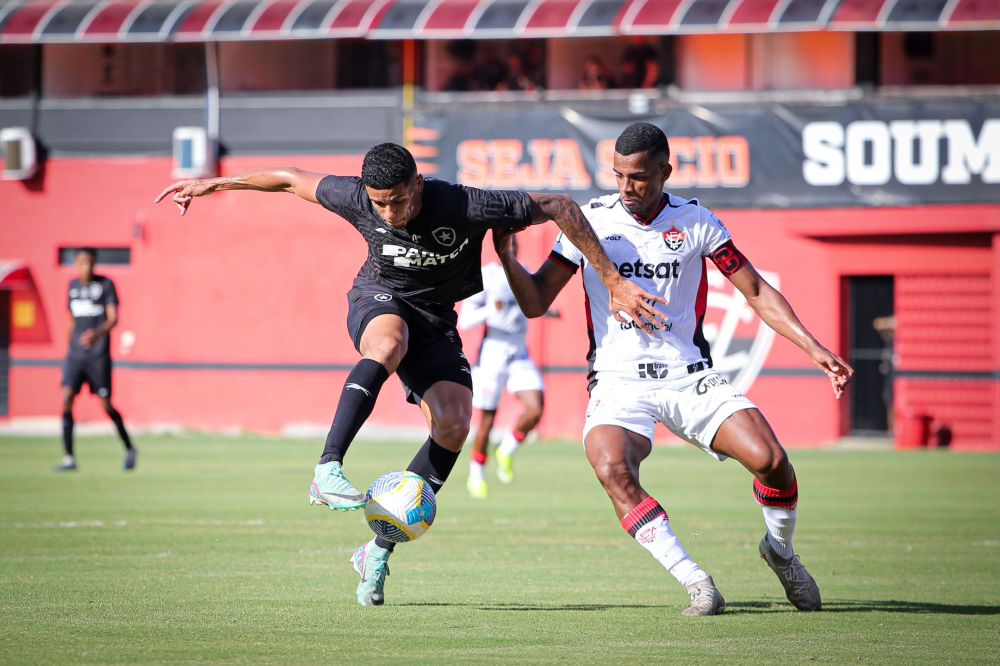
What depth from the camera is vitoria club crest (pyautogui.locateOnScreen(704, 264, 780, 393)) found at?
26.6 metres

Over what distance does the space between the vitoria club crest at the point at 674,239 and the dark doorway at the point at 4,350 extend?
26.0m

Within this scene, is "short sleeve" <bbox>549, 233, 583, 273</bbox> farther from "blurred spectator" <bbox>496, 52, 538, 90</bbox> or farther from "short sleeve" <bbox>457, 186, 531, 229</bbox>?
"blurred spectator" <bbox>496, 52, 538, 90</bbox>

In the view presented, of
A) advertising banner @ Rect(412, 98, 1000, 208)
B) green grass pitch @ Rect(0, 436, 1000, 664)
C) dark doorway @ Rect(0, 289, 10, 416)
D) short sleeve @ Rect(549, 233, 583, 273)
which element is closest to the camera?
green grass pitch @ Rect(0, 436, 1000, 664)

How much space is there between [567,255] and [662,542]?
165 centimetres

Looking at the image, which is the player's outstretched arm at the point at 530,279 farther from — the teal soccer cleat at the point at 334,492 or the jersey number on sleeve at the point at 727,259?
the teal soccer cleat at the point at 334,492

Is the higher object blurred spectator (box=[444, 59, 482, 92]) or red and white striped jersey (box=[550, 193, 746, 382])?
blurred spectator (box=[444, 59, 482, 92])

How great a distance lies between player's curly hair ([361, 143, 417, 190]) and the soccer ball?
150cm

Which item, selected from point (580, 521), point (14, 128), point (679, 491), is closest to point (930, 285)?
point (679, 491)

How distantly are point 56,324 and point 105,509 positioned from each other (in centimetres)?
1838

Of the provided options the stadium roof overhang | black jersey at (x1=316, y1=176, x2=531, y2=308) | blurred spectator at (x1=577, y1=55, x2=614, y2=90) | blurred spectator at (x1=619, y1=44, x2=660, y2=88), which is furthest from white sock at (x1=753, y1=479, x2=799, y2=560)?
blurred spectator at (x1=577, y1=55, x2=614, y2=90)

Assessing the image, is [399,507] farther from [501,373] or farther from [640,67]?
[640,67]

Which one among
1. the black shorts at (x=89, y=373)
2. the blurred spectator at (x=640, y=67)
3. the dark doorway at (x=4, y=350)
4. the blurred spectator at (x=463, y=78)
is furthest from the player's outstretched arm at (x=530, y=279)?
the dark doorway at (x=4, y=350)

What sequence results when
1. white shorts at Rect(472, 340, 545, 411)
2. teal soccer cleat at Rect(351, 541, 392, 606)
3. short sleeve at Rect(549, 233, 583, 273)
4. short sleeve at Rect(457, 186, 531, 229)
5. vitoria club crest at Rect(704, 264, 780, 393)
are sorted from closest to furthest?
short sleeve at Rect(457, 186, 531, 229) < teal soccer cleat at Rect(351, 541, 392, 606) < short sleeve at Rect(549, 233, 583, 273) < white shorts at Rect(472, 340, 545, 411) < vitoria club crest at Rect(704, 264, 780, 393)

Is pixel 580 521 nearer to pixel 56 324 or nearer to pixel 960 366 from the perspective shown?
pixel 960 366
